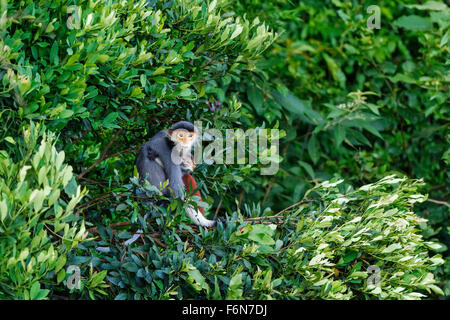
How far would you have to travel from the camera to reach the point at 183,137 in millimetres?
3057

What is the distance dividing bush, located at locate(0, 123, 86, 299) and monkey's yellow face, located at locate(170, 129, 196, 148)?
2.92ft

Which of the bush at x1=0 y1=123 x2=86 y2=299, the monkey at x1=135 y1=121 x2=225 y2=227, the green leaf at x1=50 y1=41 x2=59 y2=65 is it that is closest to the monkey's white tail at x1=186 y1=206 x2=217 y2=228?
the monkey at x1=135 y1=121 x2=225 y2=227

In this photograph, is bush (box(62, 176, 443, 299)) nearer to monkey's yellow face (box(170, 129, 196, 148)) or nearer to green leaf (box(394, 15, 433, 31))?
monkey's yellow face (box(170, 129, 196, 148))

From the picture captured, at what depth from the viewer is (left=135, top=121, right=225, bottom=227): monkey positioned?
3.05 metres

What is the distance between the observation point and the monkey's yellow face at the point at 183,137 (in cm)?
305

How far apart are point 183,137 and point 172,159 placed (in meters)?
0.14

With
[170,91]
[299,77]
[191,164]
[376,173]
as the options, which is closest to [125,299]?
[191,164]

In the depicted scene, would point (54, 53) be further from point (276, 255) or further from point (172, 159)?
point (276, 255)

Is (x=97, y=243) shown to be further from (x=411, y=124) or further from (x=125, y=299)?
(x=411, y=124)

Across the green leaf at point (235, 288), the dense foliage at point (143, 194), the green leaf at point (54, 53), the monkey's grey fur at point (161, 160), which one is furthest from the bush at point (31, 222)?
the monkey's grey fur at point (161, 160)

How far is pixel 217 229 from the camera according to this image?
8.80ft

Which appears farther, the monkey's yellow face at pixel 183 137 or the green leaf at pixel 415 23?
the green leaf at pixel 415 23

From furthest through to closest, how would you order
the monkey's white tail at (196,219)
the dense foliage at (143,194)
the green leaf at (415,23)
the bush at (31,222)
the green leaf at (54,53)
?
the green leaf at (415,23), the monkey's white tail at (196,219), the green leaf at (54,53), the dense foliage at (143,194), the bush at (31,222)

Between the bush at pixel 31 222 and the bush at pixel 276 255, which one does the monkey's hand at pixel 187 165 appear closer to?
the bush at pixel 276 255
